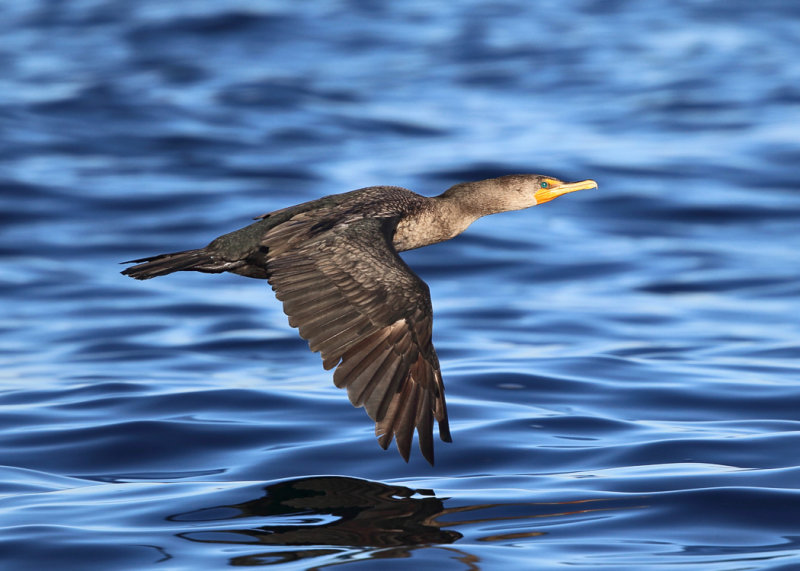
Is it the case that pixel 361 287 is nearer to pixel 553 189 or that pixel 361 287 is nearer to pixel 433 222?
pixel 433 222

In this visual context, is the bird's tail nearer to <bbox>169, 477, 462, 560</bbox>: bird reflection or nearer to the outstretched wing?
the outstretched wing

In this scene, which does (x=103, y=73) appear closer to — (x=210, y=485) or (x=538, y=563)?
(x=210, y=485)

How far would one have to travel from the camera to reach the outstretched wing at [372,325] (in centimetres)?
643

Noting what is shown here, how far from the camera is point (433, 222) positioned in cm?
836

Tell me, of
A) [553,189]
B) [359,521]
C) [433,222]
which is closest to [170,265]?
[433,222]

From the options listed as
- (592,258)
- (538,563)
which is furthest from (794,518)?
(592,258)

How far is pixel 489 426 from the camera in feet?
29.1

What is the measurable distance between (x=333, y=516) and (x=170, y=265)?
2.00m

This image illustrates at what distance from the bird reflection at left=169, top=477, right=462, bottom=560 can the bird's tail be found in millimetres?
1528

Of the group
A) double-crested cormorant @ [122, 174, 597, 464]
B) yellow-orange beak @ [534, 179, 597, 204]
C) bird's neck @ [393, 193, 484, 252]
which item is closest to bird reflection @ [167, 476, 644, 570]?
double-crested cormorant @ [122, 174, 597, 464]

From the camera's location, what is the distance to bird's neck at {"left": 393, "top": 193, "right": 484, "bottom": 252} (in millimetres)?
8164

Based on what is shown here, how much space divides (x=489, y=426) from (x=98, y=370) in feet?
14.0

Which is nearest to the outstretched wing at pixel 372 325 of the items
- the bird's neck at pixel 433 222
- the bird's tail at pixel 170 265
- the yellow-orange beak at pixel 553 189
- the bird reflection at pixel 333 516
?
the bird reflection at pixel 333 516

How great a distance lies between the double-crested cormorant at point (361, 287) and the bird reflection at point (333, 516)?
48 centimetres
